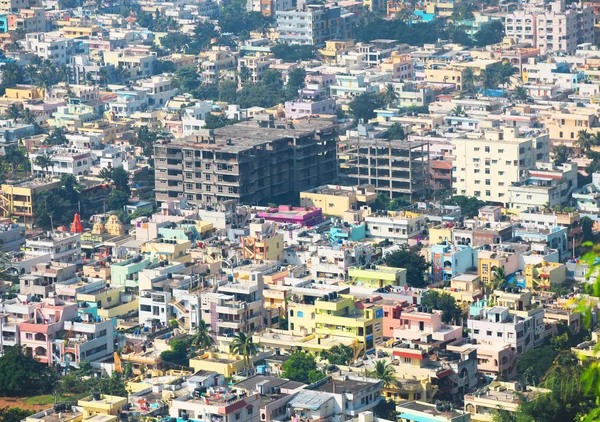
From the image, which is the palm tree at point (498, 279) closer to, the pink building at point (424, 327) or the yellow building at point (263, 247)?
the pink building at point (424, 327)

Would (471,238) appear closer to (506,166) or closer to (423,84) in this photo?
(506,166)

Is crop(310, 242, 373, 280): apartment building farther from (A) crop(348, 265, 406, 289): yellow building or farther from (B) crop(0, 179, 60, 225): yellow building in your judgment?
(B) crop(0, 179, 60, 225): yellow building

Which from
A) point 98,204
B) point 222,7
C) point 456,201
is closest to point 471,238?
point 456,201

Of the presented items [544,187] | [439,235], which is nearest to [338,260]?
[439,235]

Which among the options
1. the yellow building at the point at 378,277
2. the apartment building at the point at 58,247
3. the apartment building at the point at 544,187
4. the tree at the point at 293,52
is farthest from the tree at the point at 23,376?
the tree at the point at 293,52

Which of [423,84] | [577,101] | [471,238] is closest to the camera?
[471,238]

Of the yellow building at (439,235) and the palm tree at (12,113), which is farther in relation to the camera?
the palm tree at (12,113)
